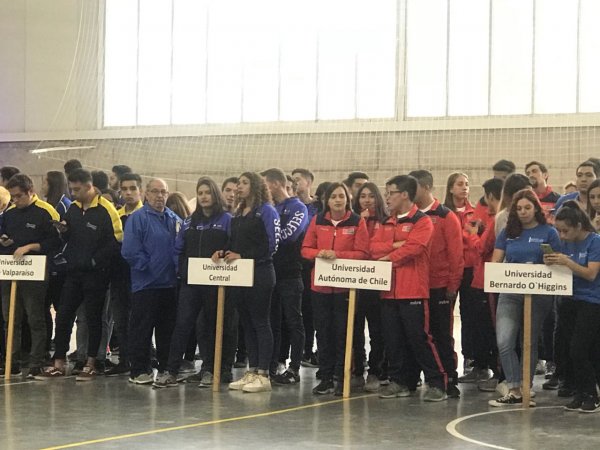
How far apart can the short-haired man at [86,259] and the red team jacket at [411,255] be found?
9.34 feet

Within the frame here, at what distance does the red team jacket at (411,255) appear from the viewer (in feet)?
28.8

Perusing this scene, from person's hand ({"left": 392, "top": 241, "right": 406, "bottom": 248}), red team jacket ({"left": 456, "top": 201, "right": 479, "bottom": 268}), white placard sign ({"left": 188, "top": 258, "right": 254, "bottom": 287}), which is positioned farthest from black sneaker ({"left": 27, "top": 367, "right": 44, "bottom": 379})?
red team jacket ({"left": 456, "top": 201, "right": 479, "bottom": 268})

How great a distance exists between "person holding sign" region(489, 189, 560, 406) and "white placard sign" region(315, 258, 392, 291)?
94 centimetres

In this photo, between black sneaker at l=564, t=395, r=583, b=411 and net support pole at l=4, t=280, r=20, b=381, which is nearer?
black sneaker at l=564, t=395, r=583, b=411

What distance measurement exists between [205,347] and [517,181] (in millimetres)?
3281

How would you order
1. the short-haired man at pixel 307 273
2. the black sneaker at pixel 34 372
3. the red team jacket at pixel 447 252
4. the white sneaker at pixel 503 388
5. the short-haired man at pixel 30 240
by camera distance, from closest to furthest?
the white sneaker at pixel 503 388, the red team jacket at pixel 447 252, the black sneaker at pixel 34 372, the short-haired man at pixel 30 240, the short-haired man at pixel 307 273

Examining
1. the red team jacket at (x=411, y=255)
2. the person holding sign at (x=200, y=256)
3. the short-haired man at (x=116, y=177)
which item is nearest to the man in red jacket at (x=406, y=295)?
the red team jacket at (x=411, y=255)


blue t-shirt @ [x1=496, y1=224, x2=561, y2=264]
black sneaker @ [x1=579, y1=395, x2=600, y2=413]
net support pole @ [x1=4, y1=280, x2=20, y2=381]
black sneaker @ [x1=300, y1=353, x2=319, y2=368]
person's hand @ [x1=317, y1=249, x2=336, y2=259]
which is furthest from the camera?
black sneaker @ [x1=300, y1=353, x2=319, y2=368]

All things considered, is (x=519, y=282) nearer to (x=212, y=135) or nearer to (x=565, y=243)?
(x=565, y=243)

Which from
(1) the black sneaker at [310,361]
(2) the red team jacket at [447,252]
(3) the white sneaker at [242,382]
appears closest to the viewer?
(2) the red team jacket at [447,252]

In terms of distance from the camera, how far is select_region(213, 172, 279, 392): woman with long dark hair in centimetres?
931

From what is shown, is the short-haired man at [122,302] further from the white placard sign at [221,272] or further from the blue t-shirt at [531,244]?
the blue t-shirt at [531,244]

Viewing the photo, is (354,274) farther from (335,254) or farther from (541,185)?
(541,185)

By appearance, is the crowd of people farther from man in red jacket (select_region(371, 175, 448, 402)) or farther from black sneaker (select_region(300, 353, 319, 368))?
black sneaker (select_region(300, 353, 319, 368))
